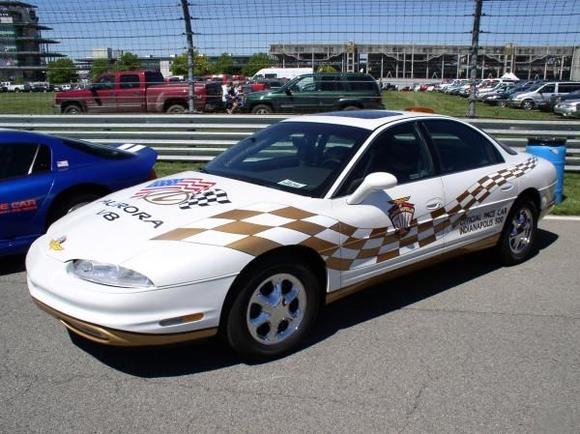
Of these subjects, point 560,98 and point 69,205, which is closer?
point 69,205

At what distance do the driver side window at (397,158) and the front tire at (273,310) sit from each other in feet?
2.24

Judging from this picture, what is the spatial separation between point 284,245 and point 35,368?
1.64m

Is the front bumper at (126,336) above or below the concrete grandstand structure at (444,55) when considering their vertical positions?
below

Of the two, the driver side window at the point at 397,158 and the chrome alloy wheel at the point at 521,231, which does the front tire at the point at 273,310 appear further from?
the chrome alloy wheel at the point at 521,231

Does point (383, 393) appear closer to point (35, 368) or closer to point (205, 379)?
point (205, 379)

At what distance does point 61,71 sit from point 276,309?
10.0m

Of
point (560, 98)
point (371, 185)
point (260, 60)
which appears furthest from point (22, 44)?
point (560, 98)

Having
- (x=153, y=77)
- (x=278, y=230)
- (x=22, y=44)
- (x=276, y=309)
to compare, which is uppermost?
(x=22, y=44)

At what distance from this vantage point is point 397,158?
168 inches

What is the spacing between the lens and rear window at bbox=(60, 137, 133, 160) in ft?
18.6

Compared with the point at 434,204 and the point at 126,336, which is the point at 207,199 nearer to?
the point at 126,336

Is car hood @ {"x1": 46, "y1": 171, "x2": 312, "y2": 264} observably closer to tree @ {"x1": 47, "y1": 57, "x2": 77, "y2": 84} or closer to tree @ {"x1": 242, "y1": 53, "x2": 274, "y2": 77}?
tree @ {"x1": 242, "y1": 53, "x2": 274, "y2": 77}

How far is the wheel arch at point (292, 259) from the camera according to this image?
128 inches

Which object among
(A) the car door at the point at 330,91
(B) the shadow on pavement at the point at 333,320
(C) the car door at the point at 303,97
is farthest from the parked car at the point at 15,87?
(B) the shadow on pavement at the point at 333,320
